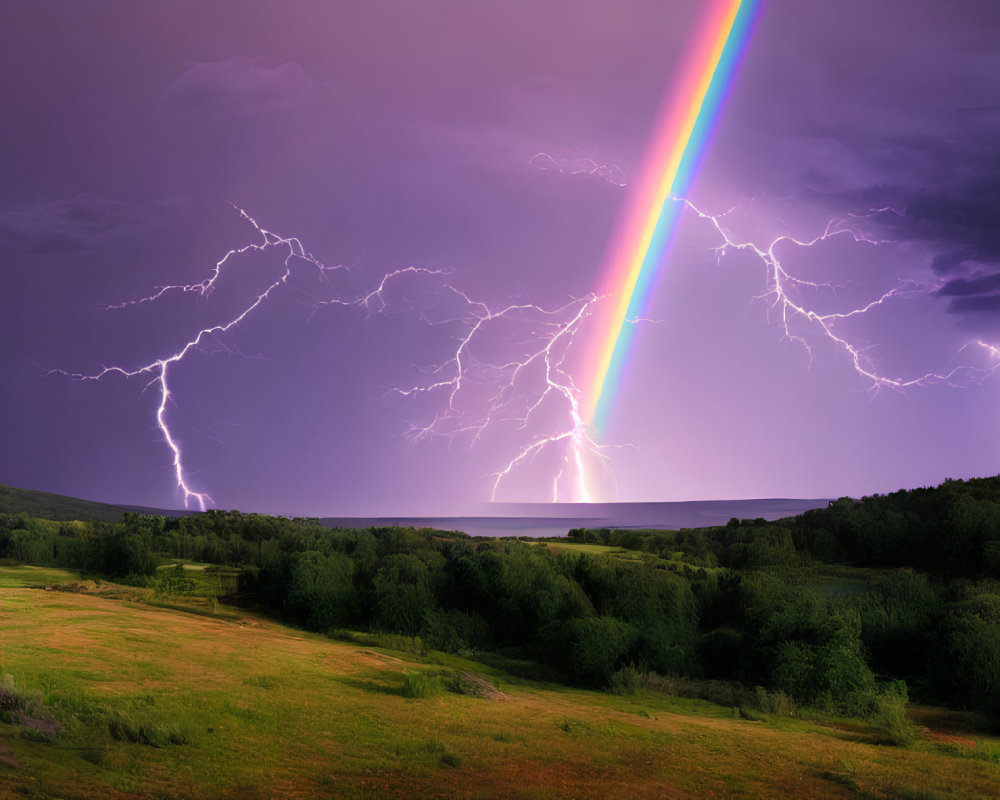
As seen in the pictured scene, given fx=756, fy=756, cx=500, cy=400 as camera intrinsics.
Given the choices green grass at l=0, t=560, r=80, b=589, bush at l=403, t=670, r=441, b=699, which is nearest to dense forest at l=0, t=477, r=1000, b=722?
green grass at l=0, t=560, r=80, b=589

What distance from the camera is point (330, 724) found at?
12.9 meters

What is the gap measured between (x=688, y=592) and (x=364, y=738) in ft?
58.4

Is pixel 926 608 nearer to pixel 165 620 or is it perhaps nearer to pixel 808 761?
pixel 808 761

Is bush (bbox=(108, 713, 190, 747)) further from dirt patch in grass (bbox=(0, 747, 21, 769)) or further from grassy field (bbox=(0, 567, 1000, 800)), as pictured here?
dirt patch in grass (bbox=(0, 747, 21, 769))

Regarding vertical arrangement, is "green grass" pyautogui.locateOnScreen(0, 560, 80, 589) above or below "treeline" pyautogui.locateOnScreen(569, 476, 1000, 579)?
below

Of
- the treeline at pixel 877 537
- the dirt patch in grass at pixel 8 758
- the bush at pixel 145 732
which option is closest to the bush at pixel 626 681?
the bush at pixel 145 732

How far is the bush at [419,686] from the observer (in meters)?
15.6

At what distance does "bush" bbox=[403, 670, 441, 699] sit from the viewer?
15.6 metres

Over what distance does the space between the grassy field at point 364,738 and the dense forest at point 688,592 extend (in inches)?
113

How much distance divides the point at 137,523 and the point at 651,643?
39364mm

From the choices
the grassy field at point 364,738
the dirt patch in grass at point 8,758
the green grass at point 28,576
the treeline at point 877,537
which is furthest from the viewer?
the treeline at point 877,537

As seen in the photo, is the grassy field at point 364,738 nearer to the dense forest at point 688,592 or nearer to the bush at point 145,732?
the bush at point 145,732

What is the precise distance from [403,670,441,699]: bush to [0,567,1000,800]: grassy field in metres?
0.06

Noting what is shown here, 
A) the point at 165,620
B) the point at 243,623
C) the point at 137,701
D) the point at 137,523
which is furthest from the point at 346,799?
the point at 137,523
